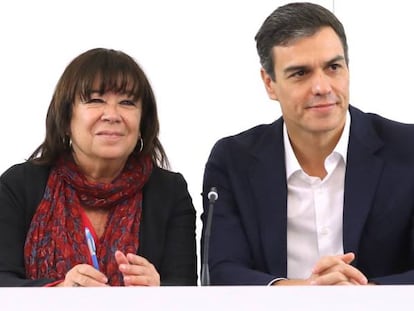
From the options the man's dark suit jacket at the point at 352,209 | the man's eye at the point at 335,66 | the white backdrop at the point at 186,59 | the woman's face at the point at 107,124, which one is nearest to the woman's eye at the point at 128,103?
the woman's face at the point at 107,124

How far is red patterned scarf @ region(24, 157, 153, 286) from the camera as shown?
185 cm

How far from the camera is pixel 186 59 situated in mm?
2816

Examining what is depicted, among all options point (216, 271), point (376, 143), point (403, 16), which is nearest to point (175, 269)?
point (216, 271)

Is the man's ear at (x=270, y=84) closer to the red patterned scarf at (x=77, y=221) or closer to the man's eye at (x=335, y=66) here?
the man's eye at (x=335, y=66)

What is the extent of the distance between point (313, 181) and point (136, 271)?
18.0 inches

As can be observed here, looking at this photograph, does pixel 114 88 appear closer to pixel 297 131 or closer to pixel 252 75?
pixel 297 131

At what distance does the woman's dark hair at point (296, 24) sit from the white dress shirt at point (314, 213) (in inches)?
9.0

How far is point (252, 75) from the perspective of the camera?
2.80 m

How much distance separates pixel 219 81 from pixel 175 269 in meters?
1.09

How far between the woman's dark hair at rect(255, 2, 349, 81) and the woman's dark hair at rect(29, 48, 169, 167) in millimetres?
313

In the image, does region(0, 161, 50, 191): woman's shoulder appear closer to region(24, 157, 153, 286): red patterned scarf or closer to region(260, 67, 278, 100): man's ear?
region(24, 157, 153, 286): red patterned scarf

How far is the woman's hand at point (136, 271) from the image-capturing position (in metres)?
1.64

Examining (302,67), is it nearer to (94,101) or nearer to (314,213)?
(314,213)
